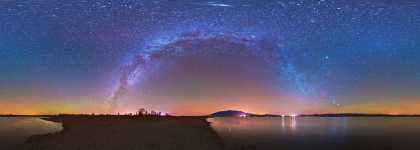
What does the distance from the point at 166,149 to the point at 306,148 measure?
20.3m

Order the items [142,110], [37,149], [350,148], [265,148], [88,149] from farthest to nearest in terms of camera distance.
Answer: [142,110] < [350,148] < [265,148] < [37,149] < [88,149]

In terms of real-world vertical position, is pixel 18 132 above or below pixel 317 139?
above

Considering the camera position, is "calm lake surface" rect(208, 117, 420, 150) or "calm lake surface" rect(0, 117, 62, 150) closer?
"calm lake surface" rect(0, 117, 62, 150)

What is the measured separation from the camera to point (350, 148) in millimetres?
45562

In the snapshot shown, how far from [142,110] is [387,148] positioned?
285 feet

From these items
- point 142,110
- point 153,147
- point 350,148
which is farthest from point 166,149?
point 142,110

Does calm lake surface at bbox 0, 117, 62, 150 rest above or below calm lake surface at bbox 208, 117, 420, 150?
above

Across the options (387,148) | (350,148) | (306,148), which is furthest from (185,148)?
(387,148)

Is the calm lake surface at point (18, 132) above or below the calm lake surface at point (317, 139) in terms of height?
above

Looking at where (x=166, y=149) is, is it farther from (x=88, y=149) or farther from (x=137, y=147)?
(x=88, y=149)

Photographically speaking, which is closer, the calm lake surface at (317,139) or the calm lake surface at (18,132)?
the calm lake surface at (18,132)

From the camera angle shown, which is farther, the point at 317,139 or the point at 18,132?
the point at 18,132

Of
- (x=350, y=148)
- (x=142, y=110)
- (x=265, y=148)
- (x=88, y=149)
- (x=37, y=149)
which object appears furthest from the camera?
(x=142, y=110)

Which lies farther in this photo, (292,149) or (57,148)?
(292,149)
